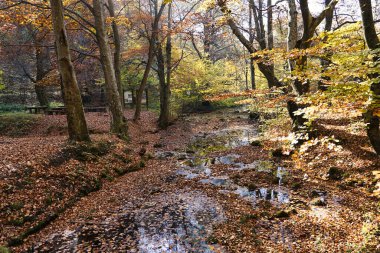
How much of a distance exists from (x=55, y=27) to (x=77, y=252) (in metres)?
7.62

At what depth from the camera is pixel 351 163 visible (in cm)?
869

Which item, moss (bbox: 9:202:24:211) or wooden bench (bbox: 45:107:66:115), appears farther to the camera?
wooden bench (bbox: 45:107:66:115)

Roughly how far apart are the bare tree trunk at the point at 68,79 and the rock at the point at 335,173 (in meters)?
8.64

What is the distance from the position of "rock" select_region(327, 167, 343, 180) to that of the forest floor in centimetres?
3

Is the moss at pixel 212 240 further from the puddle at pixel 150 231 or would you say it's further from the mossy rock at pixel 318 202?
the mossy rock at pixel 318 202

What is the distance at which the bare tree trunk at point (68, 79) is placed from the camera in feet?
31.4

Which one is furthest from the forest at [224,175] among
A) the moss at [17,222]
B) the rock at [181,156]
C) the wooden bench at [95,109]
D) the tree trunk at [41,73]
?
the wooden bench at [95,109]

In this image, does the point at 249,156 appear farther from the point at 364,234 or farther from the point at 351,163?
the point at 364,234

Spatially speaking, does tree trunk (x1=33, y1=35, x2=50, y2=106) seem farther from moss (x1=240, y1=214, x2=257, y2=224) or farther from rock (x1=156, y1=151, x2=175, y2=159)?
moss (x1=240, y1=214, x2=257, y2=224)

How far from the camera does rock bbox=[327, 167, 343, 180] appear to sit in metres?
8.39

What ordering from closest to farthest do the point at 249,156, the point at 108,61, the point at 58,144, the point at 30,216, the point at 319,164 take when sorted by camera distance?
1. the point at 30,216
2. the point at 319,164
3. the point at 58,144
4. the point at 249,156
5. the point at 108,61

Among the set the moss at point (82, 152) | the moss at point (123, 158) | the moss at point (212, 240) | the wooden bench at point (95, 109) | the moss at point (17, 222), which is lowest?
the moss at point (212, 240)

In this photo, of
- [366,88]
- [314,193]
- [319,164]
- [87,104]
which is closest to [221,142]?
[319,164]

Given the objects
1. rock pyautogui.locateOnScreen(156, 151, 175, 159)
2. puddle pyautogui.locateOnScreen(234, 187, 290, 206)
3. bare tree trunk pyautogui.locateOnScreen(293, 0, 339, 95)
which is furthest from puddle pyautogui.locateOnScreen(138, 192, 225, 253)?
bare tree trunk pyautogui.locateOnScreen(293, 0, 339, 95)
